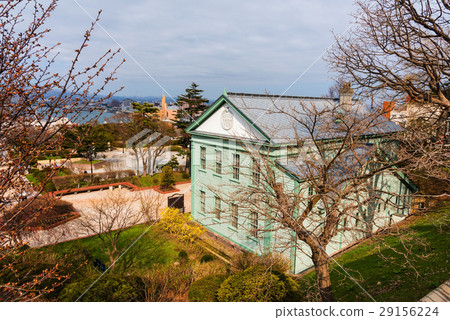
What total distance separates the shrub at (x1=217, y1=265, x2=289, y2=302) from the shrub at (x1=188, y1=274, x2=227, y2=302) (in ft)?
1.00

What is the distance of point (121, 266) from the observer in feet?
36.2

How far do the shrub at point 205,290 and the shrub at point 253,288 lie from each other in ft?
1.00

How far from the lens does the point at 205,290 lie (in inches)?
240

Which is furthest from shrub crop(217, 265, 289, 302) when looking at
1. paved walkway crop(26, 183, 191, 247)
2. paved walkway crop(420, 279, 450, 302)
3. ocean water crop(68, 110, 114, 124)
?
paved walkway crop(26, 183, 191, 247)

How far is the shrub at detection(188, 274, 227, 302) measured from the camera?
5918 millimetres

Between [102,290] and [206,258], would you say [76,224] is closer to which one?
[206,258]

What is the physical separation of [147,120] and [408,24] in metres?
11.7

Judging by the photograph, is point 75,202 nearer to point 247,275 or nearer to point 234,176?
point 234,176

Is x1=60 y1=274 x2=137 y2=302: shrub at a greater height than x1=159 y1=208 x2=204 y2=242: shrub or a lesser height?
greater

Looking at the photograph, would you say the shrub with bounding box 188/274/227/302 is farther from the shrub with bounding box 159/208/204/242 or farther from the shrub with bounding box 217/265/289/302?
the shrub with bounding box 159/208/204/242

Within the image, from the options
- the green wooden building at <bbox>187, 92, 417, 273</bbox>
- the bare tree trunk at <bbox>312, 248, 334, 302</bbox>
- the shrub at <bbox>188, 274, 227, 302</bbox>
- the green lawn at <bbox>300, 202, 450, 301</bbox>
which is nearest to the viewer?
the bare tree trunk at <bbox>312, 248, 334, 302</bbox>

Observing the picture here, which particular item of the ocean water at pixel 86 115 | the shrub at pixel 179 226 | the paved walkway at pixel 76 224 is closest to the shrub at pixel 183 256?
the shrub at pixel 179 226

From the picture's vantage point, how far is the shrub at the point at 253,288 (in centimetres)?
517

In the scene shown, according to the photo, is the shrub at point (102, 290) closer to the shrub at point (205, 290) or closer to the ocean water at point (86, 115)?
the shrub at point (205, 290)
